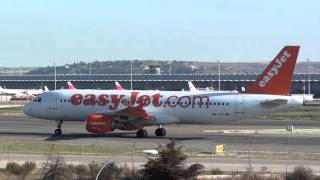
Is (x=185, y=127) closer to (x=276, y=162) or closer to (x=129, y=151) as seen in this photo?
(x=129, y=151)

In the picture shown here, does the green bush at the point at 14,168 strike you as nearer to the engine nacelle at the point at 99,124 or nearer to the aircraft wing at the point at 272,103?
the engine nacelle at the point at 99,124

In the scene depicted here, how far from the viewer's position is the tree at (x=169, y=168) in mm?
26625

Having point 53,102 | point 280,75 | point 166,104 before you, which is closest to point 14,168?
point 166,104

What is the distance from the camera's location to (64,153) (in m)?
39.2

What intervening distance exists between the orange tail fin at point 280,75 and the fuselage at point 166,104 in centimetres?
55

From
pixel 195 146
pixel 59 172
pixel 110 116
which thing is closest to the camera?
pixel 59 172

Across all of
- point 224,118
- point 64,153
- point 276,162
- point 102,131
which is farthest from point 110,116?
point 276,162

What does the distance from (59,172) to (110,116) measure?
22702 millimetres

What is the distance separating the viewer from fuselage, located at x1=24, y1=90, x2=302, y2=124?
5028 centimetres

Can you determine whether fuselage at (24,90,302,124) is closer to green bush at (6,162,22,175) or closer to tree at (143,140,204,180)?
green bush at (6,162,22,175)

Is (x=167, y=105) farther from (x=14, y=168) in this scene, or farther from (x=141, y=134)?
(x=14, y=168)

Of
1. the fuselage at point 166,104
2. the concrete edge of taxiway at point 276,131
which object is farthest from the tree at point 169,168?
the concrete edge of taxiway at point 276,131

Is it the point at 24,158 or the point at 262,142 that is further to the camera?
the point at 262,142

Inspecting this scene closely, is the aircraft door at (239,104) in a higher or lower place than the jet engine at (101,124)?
higher
